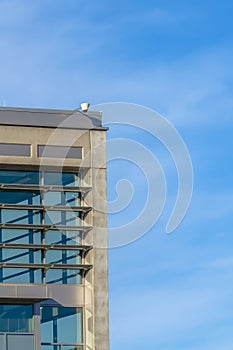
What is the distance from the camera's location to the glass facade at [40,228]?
226ft

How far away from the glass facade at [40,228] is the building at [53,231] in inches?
1.5

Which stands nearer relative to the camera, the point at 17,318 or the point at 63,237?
the point at 17,318

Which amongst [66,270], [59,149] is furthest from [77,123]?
[66,270]

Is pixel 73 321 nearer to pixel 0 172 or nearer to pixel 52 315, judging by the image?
pixel 52 315

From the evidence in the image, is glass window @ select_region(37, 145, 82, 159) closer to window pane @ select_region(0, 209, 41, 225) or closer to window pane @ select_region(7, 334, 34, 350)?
window pane @ select_region(0, 209, 41, 225)

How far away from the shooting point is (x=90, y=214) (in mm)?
70062

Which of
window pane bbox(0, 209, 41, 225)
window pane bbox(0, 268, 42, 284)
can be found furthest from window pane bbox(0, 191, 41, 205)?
window pane bbox(0, 268, 42, 284)

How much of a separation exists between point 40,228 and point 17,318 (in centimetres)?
370

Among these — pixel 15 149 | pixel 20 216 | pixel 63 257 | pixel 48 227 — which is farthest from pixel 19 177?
pixel 63 257

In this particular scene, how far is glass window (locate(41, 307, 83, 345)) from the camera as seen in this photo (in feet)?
225

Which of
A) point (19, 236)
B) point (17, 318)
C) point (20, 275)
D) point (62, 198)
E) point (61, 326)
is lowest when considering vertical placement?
point (61, 326)

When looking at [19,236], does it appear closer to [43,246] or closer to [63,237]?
[43,246]

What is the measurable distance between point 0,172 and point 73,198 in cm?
315

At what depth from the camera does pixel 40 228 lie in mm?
69250
